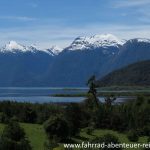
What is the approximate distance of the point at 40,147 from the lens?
5666cm

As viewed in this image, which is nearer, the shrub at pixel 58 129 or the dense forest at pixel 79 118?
the shrub at pixel 58 129

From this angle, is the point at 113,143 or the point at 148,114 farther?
the point at 148,114

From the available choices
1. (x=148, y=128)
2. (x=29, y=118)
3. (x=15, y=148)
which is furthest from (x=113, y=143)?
(x=29, y=118)

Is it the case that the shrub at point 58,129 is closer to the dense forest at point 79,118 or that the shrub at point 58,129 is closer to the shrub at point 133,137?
the dense forest at point 79,118

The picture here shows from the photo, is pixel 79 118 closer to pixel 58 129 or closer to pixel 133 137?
pixel 133 137

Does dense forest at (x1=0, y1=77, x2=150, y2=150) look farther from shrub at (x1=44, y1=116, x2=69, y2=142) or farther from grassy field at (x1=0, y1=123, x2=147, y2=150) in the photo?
grassy field at (x1=0, y1=123, x2=147, y2=150)

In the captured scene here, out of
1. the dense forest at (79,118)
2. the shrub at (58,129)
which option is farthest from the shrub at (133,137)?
the shrub at (58,129)

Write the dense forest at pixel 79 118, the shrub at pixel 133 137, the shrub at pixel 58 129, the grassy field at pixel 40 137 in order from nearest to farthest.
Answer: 1. the grassy field at pixel 40 137
2. the shrub at pixel 58 129
3. the dense forest at pixel 79 118
4. the shrub at pixel 133 137

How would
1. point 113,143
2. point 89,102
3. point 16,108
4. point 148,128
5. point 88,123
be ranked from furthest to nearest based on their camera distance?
point 89,102, point 16,108, point 88,123, point 148,128, point 113,143

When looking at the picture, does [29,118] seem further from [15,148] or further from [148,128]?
[15,148]

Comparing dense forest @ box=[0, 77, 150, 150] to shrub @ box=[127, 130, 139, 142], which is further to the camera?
shrub @ box=[127, 130, 139, 142]

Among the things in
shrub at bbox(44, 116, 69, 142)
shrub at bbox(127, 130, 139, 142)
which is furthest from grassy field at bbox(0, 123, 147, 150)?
shrub at bbox(44, 116, 69, 142)

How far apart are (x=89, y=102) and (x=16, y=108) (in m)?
17.0

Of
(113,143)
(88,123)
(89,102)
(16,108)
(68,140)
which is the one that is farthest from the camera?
(89,102)
